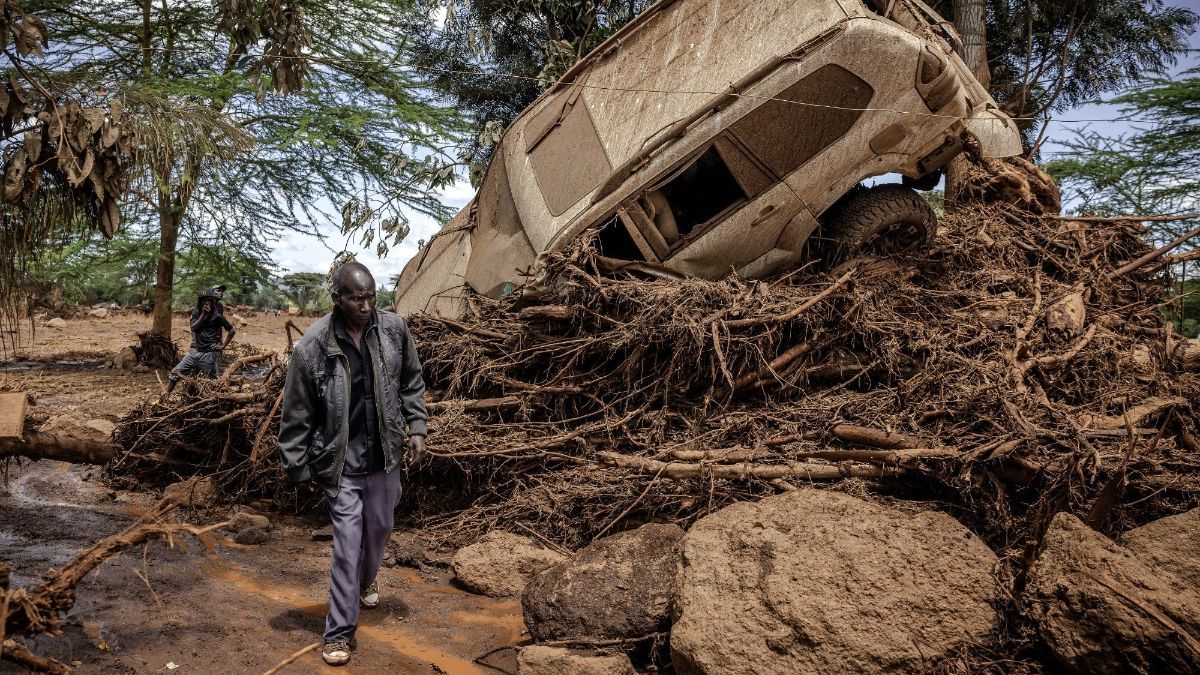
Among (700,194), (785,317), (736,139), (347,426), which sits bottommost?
(347,426)

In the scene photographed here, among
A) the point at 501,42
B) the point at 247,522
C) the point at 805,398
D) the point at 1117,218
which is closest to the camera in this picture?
the point at 247,522

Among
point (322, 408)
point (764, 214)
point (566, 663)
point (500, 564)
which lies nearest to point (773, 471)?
point (500, 564)

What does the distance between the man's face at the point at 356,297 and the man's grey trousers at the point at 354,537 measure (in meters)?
0.70

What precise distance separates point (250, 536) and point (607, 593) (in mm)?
2449

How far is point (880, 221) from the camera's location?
592cm

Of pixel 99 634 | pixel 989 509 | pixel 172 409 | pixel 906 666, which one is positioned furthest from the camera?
pixel 172 409

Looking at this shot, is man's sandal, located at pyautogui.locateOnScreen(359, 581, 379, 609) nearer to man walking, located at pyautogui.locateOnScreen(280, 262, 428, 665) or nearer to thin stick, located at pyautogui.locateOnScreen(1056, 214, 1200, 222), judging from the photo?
man walking, located at pyautogui.locateOnScreen(280, 262, 428, 665)

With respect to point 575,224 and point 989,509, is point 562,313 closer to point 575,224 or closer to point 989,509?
point 575,224

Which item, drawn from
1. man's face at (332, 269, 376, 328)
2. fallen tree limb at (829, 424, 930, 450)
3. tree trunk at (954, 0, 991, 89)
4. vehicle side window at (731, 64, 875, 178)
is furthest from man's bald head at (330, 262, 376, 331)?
tree trunk at (954, 0, 991, 89)

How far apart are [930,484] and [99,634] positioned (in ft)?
12.9

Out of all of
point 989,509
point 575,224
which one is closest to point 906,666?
point 989,509

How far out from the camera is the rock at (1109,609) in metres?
2.57

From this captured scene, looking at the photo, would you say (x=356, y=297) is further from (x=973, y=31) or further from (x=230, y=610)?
(x=973, y=31)

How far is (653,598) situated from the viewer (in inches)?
132
